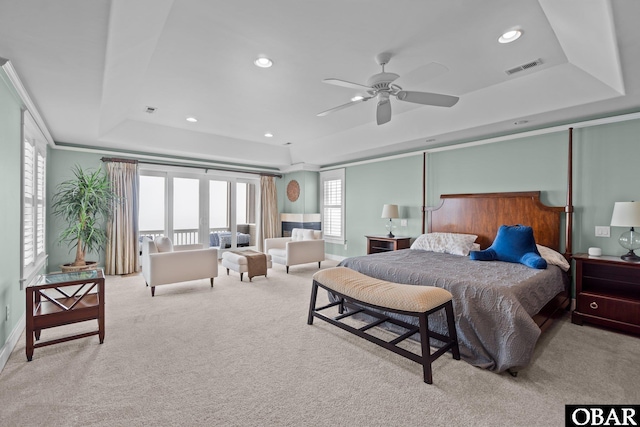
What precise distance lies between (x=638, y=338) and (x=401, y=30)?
11.8ft

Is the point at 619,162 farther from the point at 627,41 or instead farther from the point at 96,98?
the point at 96,98

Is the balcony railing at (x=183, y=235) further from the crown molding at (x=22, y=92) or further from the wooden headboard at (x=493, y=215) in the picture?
the wooden headboard at (x=493, y=215)

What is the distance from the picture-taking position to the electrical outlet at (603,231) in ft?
11.4

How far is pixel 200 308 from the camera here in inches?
146

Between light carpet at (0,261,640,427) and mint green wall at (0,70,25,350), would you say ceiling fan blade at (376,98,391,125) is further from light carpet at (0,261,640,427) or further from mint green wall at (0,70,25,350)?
mint green wall at (0,70,25,350)

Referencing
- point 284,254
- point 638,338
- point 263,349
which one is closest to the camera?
point 263,349

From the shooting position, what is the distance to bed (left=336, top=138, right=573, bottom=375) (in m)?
2.21

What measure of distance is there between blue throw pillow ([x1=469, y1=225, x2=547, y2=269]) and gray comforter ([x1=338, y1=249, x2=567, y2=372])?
196 millimetres

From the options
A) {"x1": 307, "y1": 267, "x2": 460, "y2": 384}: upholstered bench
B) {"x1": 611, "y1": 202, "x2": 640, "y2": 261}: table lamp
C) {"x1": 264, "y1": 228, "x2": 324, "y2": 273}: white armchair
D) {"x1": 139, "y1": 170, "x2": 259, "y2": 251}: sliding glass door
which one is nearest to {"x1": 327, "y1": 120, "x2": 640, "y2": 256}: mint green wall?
{"x1": 611, "y1": 202, "x2": 640, "y2": 261}: table lamp

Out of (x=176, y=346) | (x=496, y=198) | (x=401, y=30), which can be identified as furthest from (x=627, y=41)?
(x=176, y=346)

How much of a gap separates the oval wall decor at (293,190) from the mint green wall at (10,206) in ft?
17.4

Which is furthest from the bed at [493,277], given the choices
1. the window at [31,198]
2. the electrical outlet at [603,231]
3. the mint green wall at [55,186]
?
the mint green wall at [55,186]

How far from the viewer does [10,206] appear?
2664mm

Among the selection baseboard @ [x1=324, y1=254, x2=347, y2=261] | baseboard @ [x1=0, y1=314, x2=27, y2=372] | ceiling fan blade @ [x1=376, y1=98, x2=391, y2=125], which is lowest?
baseboard @ [x1=0, y1=314, x2=27, y2=372]
